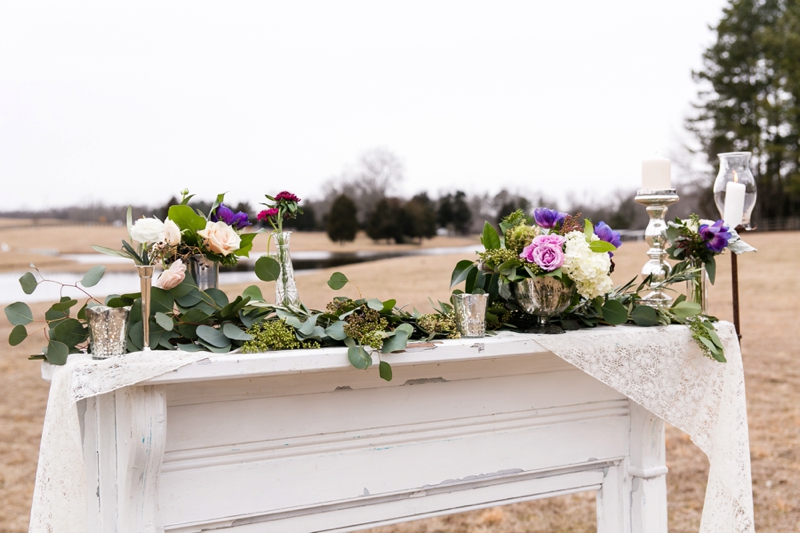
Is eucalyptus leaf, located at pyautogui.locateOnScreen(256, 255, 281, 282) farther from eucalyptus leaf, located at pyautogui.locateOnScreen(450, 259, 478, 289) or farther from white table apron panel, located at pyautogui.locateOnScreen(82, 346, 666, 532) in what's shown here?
eucalyptus leaf, located at pyautogui.locateOnScreen(450, 259, 478, 289)

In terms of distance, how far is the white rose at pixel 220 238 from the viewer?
3.56 feet

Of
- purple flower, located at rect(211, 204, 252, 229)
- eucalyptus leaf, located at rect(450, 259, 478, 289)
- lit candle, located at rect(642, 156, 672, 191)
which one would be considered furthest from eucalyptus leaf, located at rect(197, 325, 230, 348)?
lit candle, located at rect(642, 156, 672, 191)

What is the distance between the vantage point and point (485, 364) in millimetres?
1265

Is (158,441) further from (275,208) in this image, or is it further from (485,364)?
(485,364)

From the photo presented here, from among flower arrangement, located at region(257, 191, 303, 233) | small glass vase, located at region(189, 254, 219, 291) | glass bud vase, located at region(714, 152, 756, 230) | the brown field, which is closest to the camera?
small glass vase, located at region(189, 254, 219, 291)

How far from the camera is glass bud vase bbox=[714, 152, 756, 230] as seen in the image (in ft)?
5.16

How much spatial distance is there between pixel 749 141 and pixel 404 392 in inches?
707

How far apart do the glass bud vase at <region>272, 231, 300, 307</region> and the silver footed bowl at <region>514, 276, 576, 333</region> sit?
0.44 m

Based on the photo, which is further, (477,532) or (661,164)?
(477,532)

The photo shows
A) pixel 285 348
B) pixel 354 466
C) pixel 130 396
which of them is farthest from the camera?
pixel 354 466

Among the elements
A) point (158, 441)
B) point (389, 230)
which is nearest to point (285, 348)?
point (158, 441)

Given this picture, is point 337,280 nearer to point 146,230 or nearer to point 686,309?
point 146,230

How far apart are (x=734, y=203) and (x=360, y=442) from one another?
1075 mm

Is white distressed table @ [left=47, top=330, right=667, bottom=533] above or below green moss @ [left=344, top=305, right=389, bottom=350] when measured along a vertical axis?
below
